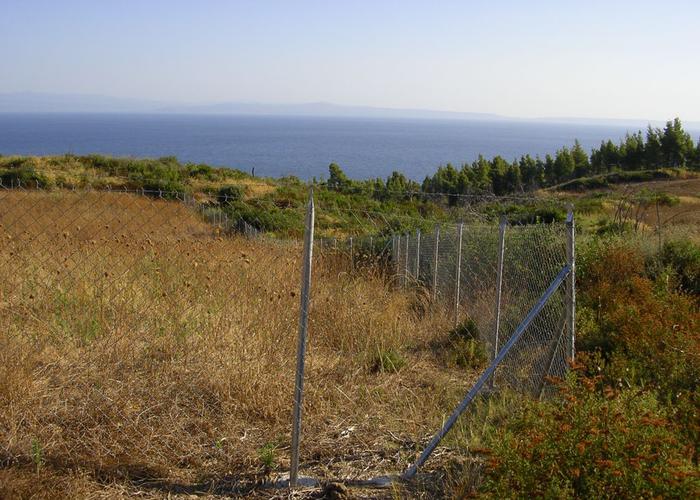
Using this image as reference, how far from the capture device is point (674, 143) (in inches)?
2111

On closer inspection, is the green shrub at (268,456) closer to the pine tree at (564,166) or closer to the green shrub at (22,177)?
the green shrub at (22,177)

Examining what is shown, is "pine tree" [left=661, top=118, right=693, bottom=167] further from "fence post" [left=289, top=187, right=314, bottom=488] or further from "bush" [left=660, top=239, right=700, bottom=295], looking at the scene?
"fence post" [left=289, top=187, right=314, bottom=488]

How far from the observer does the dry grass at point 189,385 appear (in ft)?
14.0

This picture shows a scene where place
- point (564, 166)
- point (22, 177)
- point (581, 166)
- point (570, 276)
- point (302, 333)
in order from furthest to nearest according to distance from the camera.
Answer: point (581, 166)
point (564, 166)
point (22, 177)
point (570, 276)
point (302, 333)

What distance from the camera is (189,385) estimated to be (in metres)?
5.00

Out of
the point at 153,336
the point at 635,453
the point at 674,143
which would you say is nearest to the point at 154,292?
the point at 153,336

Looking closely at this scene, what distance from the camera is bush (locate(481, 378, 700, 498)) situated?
3016 millimetres

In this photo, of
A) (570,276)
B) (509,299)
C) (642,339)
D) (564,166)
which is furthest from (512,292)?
(564,166)

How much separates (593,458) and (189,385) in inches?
114

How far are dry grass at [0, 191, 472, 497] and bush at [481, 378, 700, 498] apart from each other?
4.20ft

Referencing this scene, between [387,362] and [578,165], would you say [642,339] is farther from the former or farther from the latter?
[578,165]

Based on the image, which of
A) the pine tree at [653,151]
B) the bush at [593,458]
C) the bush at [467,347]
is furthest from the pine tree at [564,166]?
the bush at [593,458]

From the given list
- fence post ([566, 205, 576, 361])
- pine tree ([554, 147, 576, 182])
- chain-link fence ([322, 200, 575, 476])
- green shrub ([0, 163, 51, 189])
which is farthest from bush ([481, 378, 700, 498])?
pine tree ([554, 147, 576, 182])

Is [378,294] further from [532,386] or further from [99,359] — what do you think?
[99,359]
